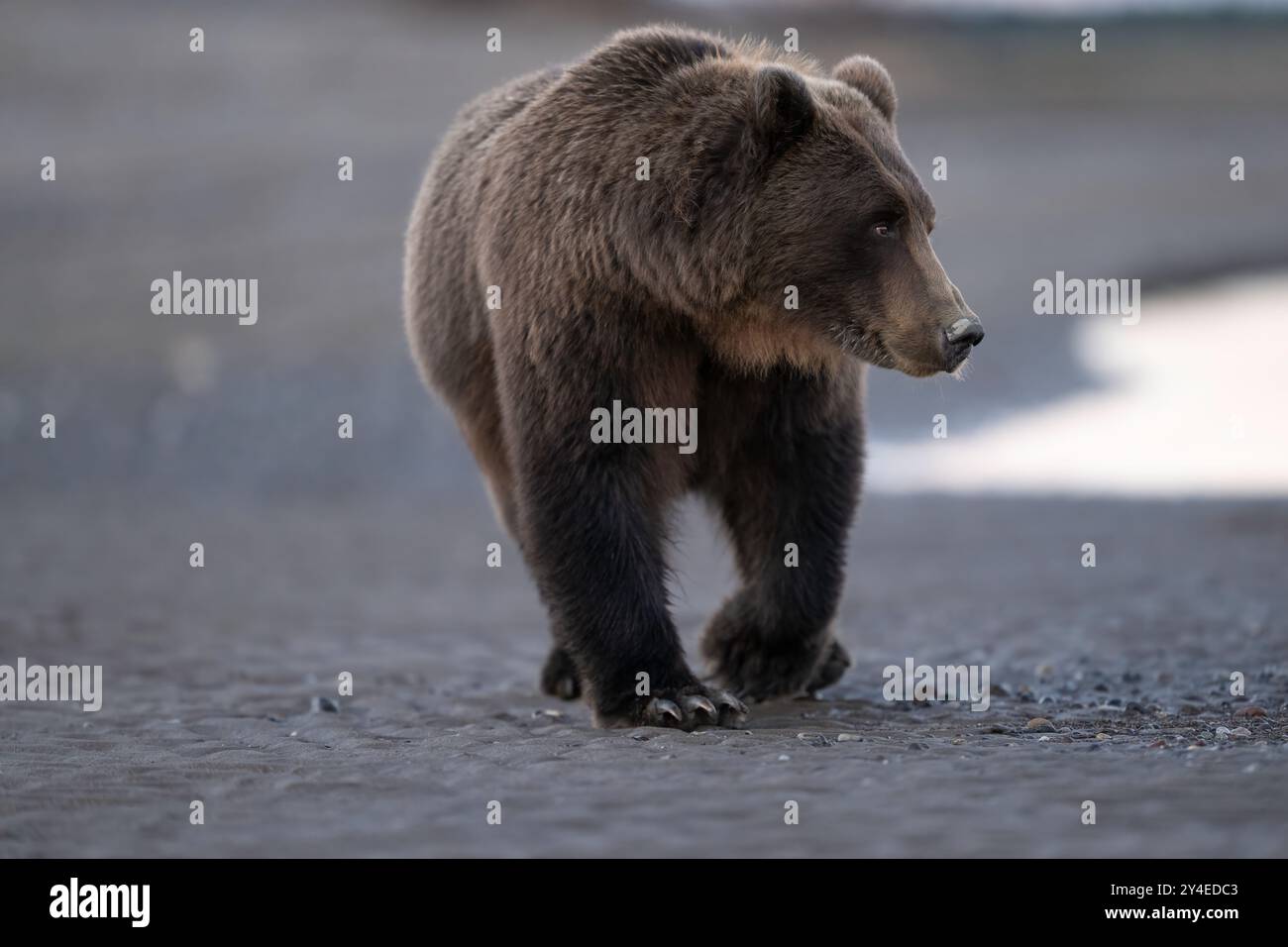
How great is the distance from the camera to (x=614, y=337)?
652cm

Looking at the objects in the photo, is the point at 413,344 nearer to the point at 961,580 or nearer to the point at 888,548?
the point at 961,580

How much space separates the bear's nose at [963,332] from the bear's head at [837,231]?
48 mm

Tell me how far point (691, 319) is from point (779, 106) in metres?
0.88

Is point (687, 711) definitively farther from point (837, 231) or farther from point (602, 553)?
point (837, 231)

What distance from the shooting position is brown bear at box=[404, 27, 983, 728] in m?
6.34

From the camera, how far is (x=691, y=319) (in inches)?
258
